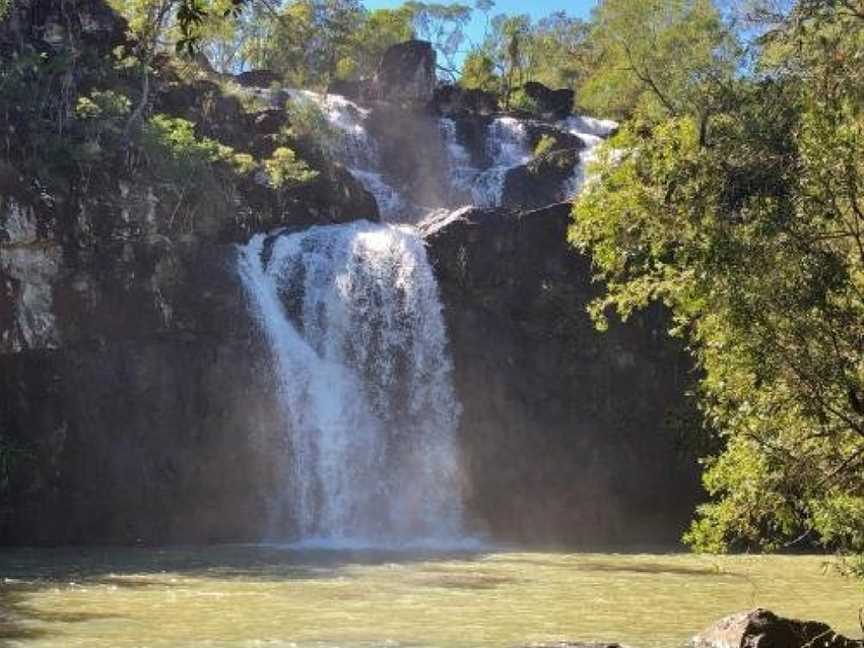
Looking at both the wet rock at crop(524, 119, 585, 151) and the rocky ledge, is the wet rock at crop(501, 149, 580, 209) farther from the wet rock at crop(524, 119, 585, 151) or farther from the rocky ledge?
the rocky ledge

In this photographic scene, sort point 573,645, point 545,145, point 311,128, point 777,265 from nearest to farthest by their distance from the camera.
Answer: point 777,265 < point 573,645 < point 311,128 < point 545,145

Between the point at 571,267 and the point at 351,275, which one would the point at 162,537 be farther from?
the point at 571,267

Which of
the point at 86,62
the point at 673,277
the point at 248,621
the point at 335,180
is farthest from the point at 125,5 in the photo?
the point at 673,277

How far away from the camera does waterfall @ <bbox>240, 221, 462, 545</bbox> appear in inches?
1241

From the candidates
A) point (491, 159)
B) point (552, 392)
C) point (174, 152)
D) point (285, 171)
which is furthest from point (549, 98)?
point (174, 152)

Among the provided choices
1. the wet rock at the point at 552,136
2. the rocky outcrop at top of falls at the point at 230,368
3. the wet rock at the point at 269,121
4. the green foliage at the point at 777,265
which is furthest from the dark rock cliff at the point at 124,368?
the green foliage at the point at 777,265

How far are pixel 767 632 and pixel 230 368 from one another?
71.3 feet

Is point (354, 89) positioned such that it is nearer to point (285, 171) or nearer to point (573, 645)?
point (285, 171)

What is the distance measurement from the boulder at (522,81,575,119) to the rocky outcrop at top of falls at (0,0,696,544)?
2086 centimetres

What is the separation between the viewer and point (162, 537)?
30.7m

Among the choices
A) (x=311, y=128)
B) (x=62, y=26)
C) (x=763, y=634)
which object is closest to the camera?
(x=763, y=634)

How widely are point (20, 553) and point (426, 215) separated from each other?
20.4 meters

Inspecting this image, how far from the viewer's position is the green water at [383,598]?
1495 centimetres

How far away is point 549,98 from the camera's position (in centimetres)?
5800
